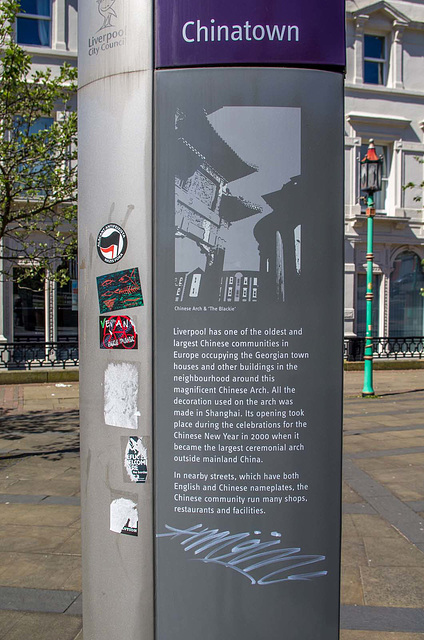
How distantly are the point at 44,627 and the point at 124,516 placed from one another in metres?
1.54

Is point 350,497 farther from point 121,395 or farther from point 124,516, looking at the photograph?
point 121,395

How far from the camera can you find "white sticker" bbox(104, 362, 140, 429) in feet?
8.11

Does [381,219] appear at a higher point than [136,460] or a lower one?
higher

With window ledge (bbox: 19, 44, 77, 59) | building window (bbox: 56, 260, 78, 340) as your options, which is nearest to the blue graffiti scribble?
building window (bbox: 56, 260, 78, 340)

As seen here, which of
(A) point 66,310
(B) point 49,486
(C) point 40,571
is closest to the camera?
(C) point 40,571

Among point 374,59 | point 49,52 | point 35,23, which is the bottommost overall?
point 49,52

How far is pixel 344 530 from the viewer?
5.16m

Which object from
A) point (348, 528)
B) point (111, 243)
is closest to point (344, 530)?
point (348, 528)

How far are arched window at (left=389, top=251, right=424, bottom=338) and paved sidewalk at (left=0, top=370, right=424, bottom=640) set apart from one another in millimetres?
11853

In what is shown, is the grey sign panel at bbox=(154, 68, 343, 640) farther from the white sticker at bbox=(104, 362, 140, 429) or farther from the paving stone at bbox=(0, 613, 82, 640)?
the paving stone at bbox=(0, 613, 82, 640)

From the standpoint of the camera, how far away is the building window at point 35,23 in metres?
17.9

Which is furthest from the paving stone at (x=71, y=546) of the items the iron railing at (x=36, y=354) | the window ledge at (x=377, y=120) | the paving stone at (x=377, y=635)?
the window ledge at (x=377, y=120)

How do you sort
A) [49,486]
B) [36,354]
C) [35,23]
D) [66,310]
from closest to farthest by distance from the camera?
[49,486], [36,354], [35,23], [66,310]

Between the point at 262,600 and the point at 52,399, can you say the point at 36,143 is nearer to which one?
the point at 262,600
